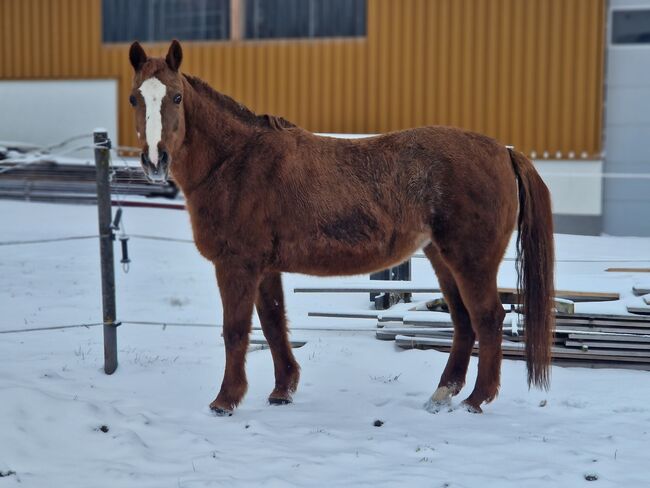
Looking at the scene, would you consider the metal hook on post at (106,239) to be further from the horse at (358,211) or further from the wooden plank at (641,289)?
the wooden plank at (641,289)

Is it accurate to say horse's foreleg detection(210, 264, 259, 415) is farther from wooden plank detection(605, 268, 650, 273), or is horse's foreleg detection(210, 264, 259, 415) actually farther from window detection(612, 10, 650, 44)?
window detection(612, 10, 650, 44)

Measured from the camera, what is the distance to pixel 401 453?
4.30 metres

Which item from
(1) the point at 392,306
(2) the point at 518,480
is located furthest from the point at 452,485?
(1) the point at 392,306

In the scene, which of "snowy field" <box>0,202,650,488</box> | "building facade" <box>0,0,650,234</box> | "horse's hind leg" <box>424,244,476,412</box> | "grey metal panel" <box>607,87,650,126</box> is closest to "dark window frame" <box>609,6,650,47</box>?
"building facade" <box>0,0,650,234</box>

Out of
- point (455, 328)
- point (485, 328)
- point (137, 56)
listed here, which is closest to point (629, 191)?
point (455, 328)

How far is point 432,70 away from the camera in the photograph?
13820mm

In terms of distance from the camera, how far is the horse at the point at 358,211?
4914 mm

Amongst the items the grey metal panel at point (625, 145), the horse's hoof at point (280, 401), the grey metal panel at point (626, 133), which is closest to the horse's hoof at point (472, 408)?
the horse's hoof at point (280, 401)

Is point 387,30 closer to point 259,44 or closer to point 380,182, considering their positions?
point 259,44

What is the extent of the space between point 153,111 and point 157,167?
1.05ft

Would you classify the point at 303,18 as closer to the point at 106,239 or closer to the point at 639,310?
the point at 106,239

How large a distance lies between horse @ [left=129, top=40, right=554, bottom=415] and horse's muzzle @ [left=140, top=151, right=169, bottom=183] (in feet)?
0.76

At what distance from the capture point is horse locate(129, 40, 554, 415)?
491 centimetres

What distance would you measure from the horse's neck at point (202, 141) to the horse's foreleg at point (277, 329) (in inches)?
30.3
